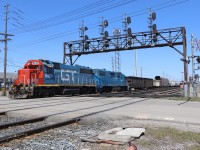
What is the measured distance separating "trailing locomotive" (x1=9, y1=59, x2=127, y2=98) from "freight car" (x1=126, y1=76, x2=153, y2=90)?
762 inches

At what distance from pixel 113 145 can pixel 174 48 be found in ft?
90.0

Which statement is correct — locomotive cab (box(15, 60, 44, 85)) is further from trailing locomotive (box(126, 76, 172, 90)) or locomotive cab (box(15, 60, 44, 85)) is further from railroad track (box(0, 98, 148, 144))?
trailing locomotive (box(126, 76, 172, 90))

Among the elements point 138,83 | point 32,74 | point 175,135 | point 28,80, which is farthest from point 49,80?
point 138,83

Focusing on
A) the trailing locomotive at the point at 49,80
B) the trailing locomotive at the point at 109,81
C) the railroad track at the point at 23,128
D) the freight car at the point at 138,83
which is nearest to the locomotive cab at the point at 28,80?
the trailing locomotive at the point at 49,80

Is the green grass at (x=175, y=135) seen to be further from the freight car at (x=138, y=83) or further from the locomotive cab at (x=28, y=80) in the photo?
Answer: the freight car at (x=138, y=83)

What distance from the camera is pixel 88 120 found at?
1305 centimetres

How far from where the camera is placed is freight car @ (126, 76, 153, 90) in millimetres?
60375

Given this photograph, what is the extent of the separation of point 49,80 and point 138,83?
36.2m

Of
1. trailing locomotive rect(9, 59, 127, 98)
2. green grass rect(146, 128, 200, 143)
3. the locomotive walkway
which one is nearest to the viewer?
green grass rect(146, 128, 200, 143)

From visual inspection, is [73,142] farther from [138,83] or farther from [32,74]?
[138,83]

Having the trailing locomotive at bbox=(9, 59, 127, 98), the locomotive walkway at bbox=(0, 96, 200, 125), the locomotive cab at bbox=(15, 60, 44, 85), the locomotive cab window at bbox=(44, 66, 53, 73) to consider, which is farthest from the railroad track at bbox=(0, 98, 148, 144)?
the locomotive cab window at bbox=(44, 66, 53, 73)

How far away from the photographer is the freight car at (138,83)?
60.4 m

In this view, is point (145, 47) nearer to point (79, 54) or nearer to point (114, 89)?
point (79, 54)

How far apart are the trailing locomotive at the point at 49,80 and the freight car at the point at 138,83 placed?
19.4 m
